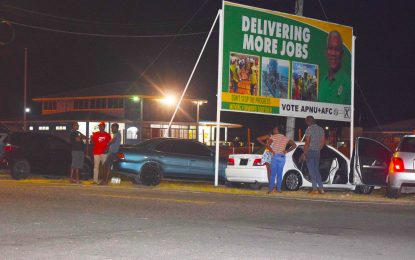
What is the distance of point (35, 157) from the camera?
800 inches

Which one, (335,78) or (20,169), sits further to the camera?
(335,78)

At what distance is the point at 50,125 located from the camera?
5875cm

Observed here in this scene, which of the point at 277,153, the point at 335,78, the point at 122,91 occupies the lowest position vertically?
the point at 277,153

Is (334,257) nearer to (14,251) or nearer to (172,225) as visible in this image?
(172,225)

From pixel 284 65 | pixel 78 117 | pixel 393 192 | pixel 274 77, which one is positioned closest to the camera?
pixel 393 192

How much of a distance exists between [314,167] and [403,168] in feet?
7.58

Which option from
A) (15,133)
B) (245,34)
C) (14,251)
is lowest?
(14,251)

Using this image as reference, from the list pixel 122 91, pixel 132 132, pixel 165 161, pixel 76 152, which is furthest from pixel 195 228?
pixel 122 91

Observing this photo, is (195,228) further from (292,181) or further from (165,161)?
(165,161)

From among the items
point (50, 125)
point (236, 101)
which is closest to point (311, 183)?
point (236, 101)

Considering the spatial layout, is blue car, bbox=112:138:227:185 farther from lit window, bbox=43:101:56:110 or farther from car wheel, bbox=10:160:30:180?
lit window, bbox=43:101:56:110

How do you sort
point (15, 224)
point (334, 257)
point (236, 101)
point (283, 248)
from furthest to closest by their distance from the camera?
1. point (236, 101)
2. point (15, 224)
3. point (283, 248)
4. point (334, 257)

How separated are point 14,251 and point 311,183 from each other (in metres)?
11.1

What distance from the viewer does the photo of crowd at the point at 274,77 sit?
19.9m
